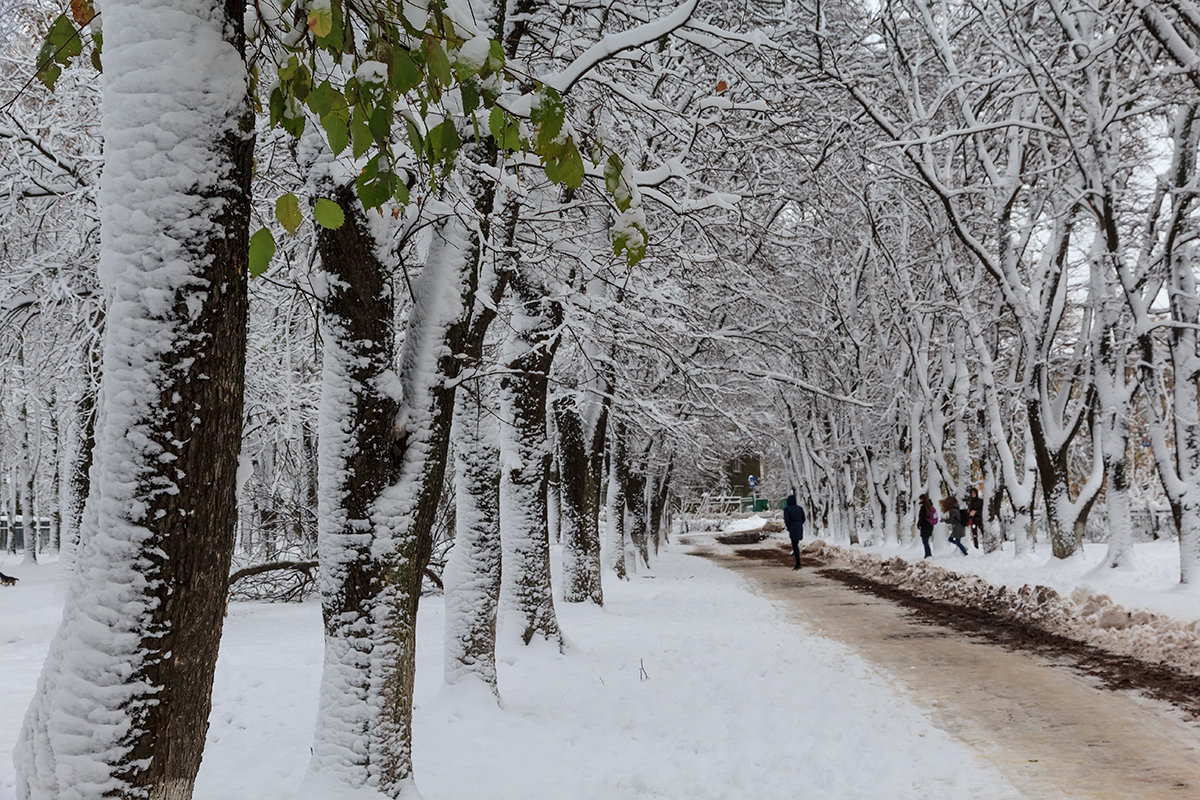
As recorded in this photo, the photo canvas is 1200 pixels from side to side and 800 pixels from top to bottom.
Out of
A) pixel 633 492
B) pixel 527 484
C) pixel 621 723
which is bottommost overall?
pixel 621 723

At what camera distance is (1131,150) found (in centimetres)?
1644

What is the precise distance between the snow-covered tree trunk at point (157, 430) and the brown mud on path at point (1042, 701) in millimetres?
5107

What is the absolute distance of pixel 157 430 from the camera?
276 centimetres

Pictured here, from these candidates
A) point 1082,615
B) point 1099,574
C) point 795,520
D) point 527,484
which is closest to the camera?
point 527,484

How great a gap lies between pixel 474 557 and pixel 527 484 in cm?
229

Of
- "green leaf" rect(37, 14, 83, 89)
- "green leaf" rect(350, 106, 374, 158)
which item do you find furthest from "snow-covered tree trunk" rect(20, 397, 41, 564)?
"green leaf" rect(350, 106, 374, 158)

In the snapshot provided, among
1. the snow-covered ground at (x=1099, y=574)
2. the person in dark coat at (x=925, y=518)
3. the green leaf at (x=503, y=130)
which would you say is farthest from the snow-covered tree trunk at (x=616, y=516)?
the green leaf at (x=503, y=130)

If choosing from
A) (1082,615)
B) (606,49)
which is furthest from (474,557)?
(1082,615)

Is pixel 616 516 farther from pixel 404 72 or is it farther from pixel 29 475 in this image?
pixel 29 475

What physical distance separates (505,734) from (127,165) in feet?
17.4

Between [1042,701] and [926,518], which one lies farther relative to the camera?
[926,518]

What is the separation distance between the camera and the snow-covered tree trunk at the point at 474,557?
25.1 ft

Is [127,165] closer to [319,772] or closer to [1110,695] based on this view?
[319,772]

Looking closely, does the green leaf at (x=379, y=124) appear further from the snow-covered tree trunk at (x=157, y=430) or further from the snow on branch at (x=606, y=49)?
the snow on branch at (x=606, y=49)
